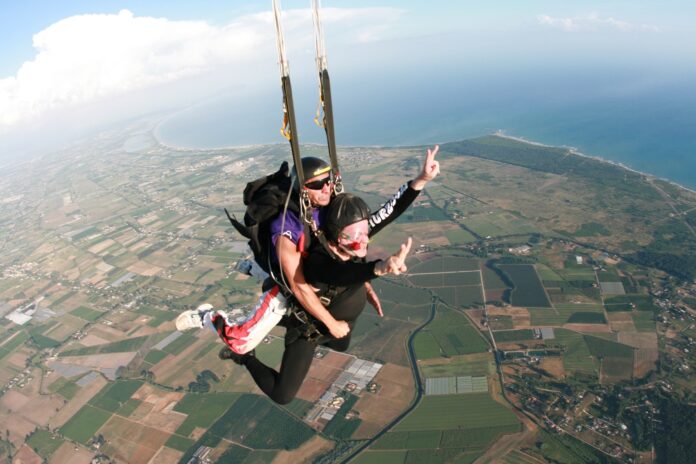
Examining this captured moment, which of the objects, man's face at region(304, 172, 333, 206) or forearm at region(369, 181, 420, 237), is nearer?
man's face at region(304, 172, 333, 206)

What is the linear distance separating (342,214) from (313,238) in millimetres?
361

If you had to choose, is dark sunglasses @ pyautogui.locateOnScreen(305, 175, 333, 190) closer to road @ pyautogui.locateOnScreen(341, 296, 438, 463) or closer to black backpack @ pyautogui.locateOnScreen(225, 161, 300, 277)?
black backpack @ pyautogui.locateOnScreen(225, 161, 300, 277)

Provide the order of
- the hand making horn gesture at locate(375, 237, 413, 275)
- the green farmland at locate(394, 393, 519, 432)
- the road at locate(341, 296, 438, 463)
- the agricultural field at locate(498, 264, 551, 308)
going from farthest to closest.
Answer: the agricultural field at locate(498, 264, 551, 308) < the green farmland at locate(394, 393, 519, 432) < the road at locate(341, 296, 438, 463) < the hand making horn gesture at locate(375, 237, 413, 275)

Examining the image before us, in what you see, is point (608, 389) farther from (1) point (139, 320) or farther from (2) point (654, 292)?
(1) point (139, 320)

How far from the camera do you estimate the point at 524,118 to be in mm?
92875

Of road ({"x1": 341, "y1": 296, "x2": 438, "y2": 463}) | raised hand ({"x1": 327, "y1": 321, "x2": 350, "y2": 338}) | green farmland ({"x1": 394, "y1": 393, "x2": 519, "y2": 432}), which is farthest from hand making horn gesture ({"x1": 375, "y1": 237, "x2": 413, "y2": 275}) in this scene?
green farmland ({"x1": 394, "y1": 393, "x2": 519, "y2": 432})

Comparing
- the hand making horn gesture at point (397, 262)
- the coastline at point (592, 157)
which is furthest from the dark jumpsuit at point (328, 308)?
the coastline at point (592, 157)

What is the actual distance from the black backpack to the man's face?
14cm

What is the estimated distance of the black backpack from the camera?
311 cm

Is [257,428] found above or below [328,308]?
below

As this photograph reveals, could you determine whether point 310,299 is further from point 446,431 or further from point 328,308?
point 446,431

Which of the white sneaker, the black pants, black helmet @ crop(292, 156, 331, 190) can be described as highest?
black helmet @ crop(292, 156, 331, 190)

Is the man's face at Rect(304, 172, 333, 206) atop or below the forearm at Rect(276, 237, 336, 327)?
atop

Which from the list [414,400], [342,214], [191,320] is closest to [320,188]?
[342,214]
